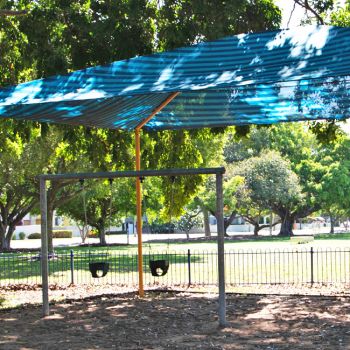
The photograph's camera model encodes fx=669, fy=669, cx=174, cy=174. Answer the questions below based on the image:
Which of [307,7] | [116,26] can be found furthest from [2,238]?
[307,7]

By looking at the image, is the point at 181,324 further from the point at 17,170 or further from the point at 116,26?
the point at 17,170

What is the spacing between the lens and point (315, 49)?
9594 mm

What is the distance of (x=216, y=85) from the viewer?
8.48m

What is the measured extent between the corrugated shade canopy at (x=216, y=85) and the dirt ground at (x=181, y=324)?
322cm

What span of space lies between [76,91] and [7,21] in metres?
6.74

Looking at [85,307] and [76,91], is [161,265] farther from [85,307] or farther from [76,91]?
[76,91]

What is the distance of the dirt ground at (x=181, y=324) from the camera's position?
8.54 metres

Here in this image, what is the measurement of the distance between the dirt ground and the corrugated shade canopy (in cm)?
322

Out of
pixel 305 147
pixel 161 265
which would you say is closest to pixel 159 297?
pixel 161 265

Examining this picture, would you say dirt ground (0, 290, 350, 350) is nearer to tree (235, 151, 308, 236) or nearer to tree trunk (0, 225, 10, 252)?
tree trunk (0, 225, 10, 252)

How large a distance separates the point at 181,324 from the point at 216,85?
12.0 ft

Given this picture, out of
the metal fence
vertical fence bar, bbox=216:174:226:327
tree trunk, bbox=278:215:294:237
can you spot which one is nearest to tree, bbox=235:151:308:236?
tree trunk, bbox=278:215:294:237

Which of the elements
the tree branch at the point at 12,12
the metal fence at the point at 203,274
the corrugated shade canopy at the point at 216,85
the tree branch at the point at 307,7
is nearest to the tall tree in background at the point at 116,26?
the tree branch at the point at 12,12

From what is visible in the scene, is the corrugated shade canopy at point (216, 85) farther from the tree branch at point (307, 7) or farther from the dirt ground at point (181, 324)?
the dirt ground at point (181, 324)
